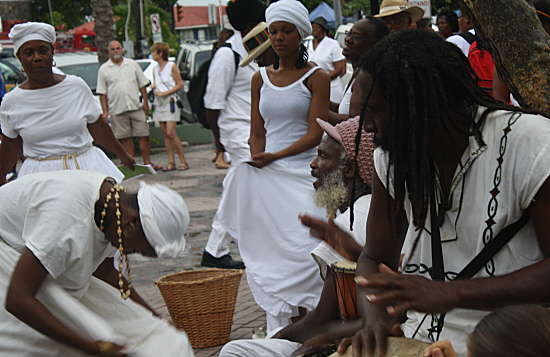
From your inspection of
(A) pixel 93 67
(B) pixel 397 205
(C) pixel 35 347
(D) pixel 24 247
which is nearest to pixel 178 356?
(C) pixel 35 347

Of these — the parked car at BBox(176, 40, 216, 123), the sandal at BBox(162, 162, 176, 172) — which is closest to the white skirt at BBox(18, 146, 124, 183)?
the sandal at BBox(162, 162, 176, 172)

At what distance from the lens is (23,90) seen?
16.0ft

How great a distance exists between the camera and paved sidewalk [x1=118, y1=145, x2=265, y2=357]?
5.05m

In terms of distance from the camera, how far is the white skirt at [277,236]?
14.6 feet

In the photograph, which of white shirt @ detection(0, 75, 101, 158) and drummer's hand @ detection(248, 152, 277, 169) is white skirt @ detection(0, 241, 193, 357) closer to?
drummer's hand @ detection(248, 152, 277, 169)

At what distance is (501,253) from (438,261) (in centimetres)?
19

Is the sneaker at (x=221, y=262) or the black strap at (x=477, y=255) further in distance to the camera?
the sneaker at (x=221, y=262)

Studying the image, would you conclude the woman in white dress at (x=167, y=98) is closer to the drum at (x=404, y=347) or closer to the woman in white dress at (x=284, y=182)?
the woman in white dress at (x=284, y=182)

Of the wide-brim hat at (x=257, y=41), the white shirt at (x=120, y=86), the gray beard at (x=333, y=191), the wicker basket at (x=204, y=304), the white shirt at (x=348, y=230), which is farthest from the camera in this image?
the white shirt at (x=120, y=86)

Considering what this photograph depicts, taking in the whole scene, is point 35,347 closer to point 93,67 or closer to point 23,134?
point 23,134

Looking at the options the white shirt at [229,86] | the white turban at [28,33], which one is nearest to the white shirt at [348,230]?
the white turban at [28,33]

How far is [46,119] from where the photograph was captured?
4848 millimetres

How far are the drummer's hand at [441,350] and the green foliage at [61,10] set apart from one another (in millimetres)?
38237

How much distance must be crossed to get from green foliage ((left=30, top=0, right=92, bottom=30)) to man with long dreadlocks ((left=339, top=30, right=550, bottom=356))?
3791cm
